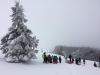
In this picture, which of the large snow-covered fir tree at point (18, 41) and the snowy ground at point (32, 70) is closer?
the snowy ground at point (32, 70)

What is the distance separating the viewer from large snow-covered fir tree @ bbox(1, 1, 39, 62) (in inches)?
563

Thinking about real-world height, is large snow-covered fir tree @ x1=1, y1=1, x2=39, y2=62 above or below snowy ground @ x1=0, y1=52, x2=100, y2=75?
above

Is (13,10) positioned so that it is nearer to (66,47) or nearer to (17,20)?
(17,20)

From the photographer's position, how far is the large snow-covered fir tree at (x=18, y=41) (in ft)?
46.9

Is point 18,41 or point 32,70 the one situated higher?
point 18,41

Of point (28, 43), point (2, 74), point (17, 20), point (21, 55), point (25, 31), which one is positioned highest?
point (17, 20)

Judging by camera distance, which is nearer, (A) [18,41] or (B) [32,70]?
(B) [32,70]

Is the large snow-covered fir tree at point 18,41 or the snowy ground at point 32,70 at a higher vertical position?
the large snow-covered fir tree at point 18,41

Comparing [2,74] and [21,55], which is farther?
[21,55]

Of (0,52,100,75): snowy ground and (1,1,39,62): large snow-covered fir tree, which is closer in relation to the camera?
(0,52,100,75): snowy ground

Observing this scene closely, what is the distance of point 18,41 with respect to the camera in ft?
48.4

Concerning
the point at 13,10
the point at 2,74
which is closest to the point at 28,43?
the point at 13,10

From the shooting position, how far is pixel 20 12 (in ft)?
51.6

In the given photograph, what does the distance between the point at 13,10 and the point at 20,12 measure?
1.08 metres
